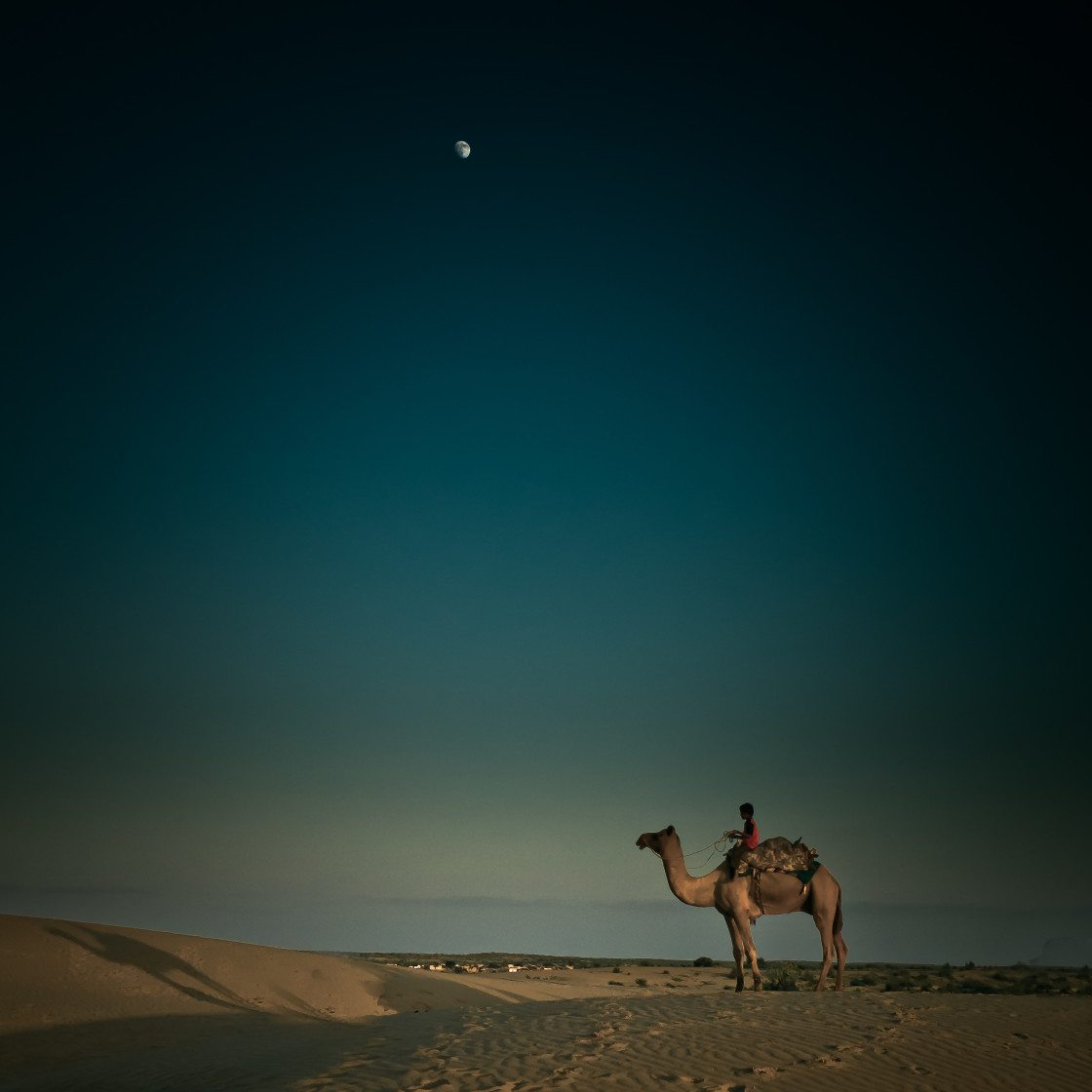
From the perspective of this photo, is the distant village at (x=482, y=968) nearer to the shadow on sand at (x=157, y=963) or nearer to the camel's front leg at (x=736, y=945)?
the shadow on sand at (x=157, y=963)

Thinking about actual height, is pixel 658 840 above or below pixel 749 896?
above

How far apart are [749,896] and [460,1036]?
786 cm

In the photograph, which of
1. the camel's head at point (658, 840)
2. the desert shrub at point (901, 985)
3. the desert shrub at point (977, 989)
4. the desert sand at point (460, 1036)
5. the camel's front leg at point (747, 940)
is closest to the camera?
the desert sand at point (460, 1036)

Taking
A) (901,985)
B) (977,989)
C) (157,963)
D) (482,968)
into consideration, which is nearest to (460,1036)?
(157,963)

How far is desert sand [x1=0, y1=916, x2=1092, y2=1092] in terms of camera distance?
11383mm

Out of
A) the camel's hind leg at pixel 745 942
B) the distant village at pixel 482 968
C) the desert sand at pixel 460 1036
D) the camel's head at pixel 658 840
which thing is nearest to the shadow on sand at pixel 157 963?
the desert sand at pixel 460 1036

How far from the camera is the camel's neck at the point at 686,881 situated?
2083 centimetres

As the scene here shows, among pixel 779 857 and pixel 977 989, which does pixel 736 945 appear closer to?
pixel 779 857

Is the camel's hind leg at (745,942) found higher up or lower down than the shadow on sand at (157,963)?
higher up

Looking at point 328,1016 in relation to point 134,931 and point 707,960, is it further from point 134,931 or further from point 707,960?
point 707,960

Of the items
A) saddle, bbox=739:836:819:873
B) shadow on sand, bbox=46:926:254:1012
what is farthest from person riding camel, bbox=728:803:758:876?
shadow on sand, bbox=46:926:254:1012

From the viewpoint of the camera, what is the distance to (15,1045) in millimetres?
19422

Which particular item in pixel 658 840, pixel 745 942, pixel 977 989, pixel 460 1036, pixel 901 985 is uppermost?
pixel 658 840

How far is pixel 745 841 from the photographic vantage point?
813 inches
